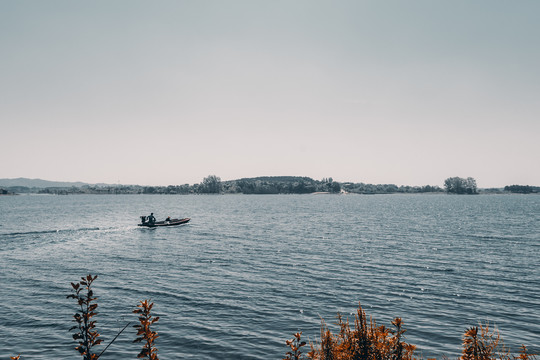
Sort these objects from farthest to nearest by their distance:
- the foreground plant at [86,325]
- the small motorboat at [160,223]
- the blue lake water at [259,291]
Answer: the small motorboat at [160,223]
the blue lake water at [259,291]
the foreground plant at [86,325]

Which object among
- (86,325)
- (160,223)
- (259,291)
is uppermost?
(86,325)

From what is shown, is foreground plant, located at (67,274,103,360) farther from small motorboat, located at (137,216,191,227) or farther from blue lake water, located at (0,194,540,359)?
small motorboat, located at (137,216,191,227)

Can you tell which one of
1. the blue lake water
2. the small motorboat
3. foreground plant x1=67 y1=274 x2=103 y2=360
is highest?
foreground plant x1=67 y1=274 x2=103 y2=360

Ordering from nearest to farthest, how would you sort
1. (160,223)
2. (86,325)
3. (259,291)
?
(86,325), (259,291), (160,223)

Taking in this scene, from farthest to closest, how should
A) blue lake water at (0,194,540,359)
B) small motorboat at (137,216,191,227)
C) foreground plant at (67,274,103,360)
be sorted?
small motorboat at (137,216,191,227)
blue lake water at (0,194,540,359)
foreground plant at (67,274,103,360)

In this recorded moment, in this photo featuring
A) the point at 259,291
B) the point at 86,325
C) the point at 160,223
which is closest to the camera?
the point at 86,325

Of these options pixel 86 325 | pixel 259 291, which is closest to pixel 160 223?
pixel 259 291

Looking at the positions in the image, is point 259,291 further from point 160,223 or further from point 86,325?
point 160,223

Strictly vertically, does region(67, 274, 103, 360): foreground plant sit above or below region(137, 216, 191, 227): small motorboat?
above

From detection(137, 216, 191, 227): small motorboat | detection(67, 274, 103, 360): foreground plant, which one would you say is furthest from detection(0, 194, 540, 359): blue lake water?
detection(137, 216, 191, 227): small motorboat

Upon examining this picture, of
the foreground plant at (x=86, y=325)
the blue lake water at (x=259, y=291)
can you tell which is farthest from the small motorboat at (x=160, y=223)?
the foreground plant at (x=86, y=325)

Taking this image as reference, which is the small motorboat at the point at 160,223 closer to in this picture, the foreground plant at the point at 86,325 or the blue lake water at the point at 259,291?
the blue lake water at the point at 259,291

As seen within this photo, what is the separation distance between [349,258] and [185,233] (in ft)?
118

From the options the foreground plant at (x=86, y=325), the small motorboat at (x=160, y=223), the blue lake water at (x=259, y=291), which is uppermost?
the foreground plant at (x=86, y=325)
